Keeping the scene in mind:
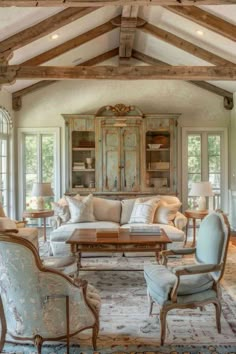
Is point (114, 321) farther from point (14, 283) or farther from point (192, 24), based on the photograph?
point (192, 24)

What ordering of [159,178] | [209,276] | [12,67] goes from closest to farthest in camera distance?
[209,276], [12,67], [159,178]

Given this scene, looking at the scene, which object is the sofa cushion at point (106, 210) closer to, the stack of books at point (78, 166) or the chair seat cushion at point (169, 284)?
the stack of books at point (78, 166)

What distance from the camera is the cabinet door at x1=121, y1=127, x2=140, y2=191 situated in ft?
25.4

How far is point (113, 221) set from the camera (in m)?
6.46

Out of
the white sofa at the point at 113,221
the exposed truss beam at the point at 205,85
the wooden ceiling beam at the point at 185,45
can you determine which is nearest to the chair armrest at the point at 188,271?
the white sofa at the point at 113,221

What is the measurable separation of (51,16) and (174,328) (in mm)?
4646

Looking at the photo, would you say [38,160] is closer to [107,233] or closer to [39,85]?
[39,85]

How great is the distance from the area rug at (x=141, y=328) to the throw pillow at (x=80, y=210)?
1680mm

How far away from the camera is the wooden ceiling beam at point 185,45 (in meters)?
6.47

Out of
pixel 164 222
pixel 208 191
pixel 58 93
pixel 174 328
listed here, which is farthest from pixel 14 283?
pixel 58 93

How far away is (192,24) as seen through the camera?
227 inches

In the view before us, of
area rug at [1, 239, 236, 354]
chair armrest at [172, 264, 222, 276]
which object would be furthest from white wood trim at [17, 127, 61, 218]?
chair armrest at [172, 264, 222, 276]

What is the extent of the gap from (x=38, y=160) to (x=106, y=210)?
255 centimetres

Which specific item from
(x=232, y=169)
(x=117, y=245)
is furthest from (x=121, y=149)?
(x=117, y=245)
